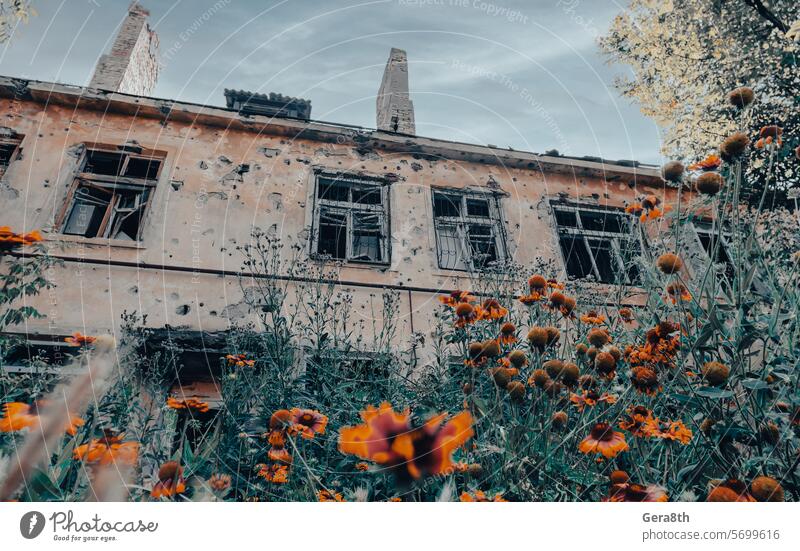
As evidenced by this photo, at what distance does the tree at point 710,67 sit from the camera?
4.67m

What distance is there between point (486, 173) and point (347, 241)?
2336mm

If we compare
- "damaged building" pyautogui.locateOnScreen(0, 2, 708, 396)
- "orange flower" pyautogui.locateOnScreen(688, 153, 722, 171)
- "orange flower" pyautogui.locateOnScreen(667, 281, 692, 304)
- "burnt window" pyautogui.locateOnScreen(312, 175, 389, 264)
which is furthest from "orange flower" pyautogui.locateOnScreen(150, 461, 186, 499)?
"burnt window" pyautogui.locateOnScreen(312, 175, 389, 264)

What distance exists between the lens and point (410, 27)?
2.51 meters

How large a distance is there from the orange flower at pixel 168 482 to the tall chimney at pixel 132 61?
657cm

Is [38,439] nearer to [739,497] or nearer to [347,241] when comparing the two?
[739,497]

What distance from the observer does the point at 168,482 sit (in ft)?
4.12

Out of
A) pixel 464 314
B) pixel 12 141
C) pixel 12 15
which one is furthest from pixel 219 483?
pixel 12 141

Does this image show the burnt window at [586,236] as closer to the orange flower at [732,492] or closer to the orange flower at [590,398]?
the orange flower at [590,398]

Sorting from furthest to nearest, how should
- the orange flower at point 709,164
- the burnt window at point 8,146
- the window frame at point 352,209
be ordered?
the window frame at point 352,209 < the burnt window at point 8,146 < the orange flower at point 709,164

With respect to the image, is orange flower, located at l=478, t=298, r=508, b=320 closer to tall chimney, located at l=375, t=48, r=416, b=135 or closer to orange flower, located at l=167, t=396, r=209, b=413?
orange flower, located at l=167, t=396, r=209, b=413

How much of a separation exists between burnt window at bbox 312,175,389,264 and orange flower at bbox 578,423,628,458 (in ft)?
12.3

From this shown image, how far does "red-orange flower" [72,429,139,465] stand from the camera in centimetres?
143
